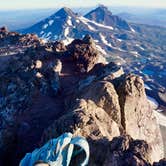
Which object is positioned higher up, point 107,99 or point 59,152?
point 59,152

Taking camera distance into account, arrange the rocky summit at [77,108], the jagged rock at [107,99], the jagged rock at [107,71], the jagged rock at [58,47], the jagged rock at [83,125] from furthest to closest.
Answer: the jagged rock at [58,47]
the jagged rock at [107,71]
the jagged rock at [107,99]
the jagged rock at [83,125]
the rocky summit at [77,108]

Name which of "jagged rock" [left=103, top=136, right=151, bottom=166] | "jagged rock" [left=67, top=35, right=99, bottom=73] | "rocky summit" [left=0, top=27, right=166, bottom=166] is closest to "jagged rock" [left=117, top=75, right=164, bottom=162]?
"rocky summit" [left=0, top=27, right=166, bottom=166]

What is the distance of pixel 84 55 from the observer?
101 ft

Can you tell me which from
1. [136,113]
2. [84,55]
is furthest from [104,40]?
[136,113]

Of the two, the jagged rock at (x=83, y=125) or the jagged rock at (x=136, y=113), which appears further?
the jagged rock at (x=136, y=113)

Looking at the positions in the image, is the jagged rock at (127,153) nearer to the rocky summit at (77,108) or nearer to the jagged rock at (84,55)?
the rocky summit at (77,108)

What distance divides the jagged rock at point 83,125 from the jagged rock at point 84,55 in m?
11.5

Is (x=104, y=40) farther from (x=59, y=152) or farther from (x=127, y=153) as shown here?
(x=127, y=153)

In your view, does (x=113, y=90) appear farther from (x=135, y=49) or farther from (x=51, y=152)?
(x=135, y=49)

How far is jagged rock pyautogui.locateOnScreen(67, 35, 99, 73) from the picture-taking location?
3003 centimetres

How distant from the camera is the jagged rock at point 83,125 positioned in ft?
54.5

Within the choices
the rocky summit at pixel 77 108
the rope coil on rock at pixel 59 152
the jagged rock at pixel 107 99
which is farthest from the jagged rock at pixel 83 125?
the jagged rock at pixel 107 99

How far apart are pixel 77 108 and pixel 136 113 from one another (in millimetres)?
5265

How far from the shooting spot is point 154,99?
82.6 m
